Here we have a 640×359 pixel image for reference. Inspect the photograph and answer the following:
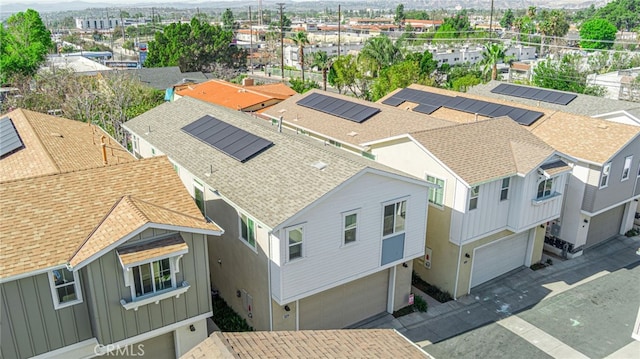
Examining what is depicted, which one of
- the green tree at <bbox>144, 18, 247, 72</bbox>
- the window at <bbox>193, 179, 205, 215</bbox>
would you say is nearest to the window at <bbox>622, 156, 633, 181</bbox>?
the window at <bbox>193, 179, 205, 215</bbox>

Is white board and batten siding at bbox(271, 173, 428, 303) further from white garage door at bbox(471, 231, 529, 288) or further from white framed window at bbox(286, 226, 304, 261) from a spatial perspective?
white garage door at bbox(471, 231, 529, 288)

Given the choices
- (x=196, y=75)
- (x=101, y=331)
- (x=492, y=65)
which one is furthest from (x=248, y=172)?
(x=196, y=75)

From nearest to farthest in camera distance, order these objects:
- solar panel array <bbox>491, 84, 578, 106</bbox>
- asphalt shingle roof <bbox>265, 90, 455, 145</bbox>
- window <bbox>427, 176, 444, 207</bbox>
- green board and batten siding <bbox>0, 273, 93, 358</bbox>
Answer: green board and batten siding <bbox>0, 273, 93, 358</bbox> → window <bbox>427, 176, 444, 207</bbox> → asphalt shingle roof <bbox>265, 90, 455, 145</bbox> → solar panel array <bbox>491, 84, 578, 106</bbox>

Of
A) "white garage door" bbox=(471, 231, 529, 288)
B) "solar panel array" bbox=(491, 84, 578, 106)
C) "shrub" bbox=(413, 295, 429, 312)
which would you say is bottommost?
"shrub" bbox=(413, 295, 429, 312)

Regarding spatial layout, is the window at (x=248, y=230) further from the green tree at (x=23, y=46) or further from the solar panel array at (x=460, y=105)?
the green tree at (x=23, y=46)

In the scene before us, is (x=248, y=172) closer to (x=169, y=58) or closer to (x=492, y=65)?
(x=492, y=65)

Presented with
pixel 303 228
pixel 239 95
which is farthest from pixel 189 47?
pixel 303 228

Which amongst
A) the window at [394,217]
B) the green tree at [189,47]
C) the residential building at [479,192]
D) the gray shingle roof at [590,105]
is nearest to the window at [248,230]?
the window at [394,217]
